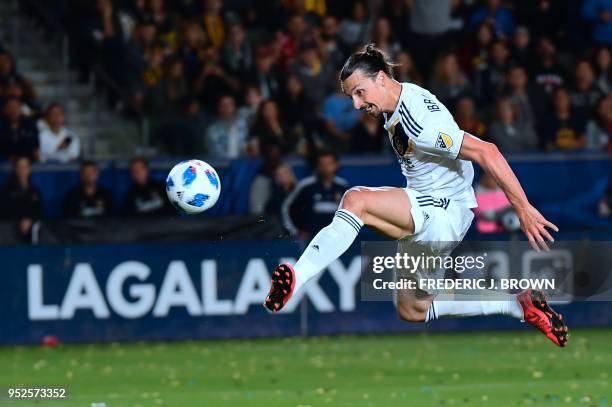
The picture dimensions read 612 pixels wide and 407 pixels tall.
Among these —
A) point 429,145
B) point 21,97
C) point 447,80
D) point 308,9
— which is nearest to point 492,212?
point 447,80

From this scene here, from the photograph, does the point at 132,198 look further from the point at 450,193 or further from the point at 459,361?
the point at 450,193

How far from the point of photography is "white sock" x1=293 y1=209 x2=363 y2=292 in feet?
26.9

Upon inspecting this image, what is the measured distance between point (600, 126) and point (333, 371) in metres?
6.33

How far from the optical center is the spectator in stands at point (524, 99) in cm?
1634

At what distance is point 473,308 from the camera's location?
930 centimetres

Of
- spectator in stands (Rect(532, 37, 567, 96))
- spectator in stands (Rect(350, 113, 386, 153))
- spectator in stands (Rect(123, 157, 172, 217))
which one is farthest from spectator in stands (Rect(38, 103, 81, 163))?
spectator in stands (Rect(532, 37, 567, 96))

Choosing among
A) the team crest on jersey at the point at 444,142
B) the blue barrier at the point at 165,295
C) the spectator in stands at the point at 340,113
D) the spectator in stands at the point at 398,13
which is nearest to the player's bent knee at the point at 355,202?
the team crest on jersey at the point at 444,142

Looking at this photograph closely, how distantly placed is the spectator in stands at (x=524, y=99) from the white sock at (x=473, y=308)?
716 centimetres

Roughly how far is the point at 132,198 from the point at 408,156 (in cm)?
638

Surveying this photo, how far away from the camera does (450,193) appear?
29.5 feet

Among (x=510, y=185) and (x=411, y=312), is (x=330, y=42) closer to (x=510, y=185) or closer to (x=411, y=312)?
(x=411, y=312)

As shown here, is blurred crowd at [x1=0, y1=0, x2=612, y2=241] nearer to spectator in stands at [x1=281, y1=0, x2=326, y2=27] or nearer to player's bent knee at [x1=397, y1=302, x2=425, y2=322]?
spectator in stands at [x1=281, y1=0, x2=326, y2=27]

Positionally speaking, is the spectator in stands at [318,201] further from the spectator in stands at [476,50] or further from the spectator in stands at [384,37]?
the spectator in stands at [476,50]

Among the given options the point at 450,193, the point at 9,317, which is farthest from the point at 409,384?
the point at 9,317
